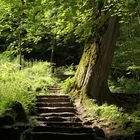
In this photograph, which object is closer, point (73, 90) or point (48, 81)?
point (73, 90)

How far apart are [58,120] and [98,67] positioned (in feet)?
10.7

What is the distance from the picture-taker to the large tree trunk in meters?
13.8

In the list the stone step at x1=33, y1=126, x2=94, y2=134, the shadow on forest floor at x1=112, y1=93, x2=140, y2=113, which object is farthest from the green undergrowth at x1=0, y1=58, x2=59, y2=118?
the shadow on forest floor at x1=112, y1=93, x2=140, y2=113

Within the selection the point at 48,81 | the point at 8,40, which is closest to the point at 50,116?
the point at 48,81

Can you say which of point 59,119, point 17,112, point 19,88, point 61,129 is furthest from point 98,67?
point 17,112

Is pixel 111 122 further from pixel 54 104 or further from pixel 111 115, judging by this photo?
pixel 54 104

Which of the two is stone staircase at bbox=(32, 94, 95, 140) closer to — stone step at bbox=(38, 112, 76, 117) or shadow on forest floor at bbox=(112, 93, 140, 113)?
stone step at bbox=(38, 112, 76, 117)

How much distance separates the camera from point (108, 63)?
46.6 feet

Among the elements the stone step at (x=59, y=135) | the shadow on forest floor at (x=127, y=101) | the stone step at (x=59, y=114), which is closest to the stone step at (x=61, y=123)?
the stone step at (x=59, y=114)

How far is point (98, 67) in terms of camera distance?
13891mm

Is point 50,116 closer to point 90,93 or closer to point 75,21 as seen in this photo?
point 90,93

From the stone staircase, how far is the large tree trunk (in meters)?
0.89

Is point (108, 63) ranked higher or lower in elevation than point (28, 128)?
higher

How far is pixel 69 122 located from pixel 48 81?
674 centimetres
